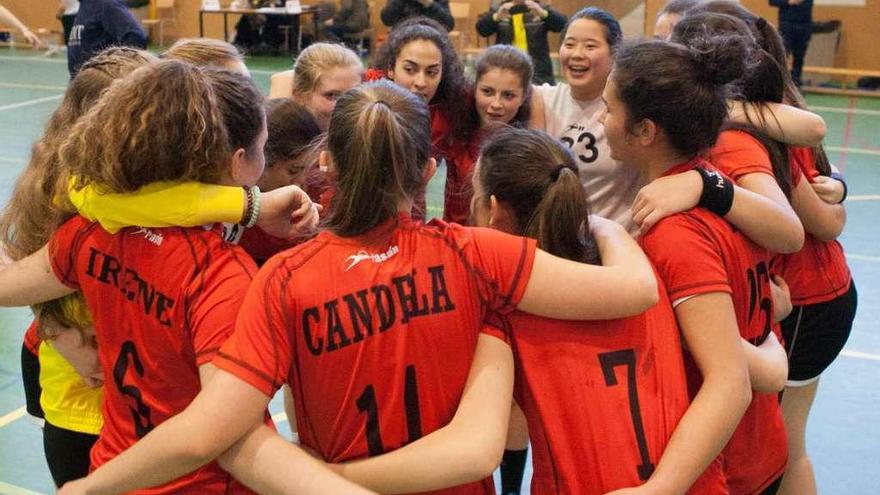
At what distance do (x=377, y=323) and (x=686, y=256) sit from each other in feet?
2.17

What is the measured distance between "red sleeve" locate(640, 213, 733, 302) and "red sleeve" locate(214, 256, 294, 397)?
77cm

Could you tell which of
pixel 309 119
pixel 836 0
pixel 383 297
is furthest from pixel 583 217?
pixel 836 0

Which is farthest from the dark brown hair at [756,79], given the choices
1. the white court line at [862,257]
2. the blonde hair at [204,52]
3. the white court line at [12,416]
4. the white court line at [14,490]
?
the white court line at [862,257]

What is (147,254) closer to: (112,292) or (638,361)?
(112,292)

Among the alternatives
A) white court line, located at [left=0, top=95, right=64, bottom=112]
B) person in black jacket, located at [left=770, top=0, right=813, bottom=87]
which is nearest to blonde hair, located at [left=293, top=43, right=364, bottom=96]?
white court line, located at [left=0, top=95, right=64, bottom=112]

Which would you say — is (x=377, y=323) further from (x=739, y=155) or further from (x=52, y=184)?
(x=739, y=155)

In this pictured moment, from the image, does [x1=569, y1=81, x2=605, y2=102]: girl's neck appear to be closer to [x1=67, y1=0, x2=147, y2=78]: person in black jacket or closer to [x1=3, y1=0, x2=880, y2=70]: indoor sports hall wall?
[x1=67, y1=0, x2=147, y2=78]: person in black jacket

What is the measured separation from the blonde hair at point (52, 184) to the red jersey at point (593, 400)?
0.99m

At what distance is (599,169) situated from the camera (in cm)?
312

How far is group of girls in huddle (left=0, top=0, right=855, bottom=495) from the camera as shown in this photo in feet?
5.56

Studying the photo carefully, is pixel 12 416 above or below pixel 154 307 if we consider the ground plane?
Answer: below

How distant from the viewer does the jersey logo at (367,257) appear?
5.63ft

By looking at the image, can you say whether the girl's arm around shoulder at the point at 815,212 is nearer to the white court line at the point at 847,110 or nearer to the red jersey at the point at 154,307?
the red jersey at the point at 154,307

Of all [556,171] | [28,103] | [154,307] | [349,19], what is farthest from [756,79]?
[349,19]
